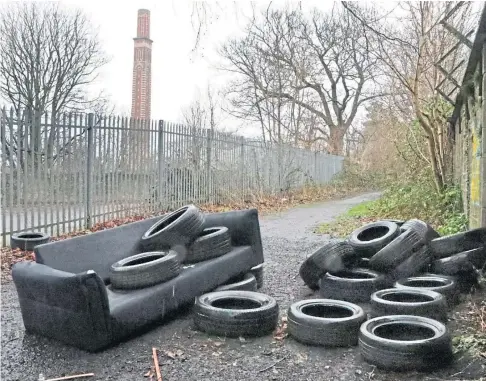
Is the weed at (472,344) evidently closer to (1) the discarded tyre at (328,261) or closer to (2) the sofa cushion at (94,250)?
(1) the discarded tyre at (328,261)

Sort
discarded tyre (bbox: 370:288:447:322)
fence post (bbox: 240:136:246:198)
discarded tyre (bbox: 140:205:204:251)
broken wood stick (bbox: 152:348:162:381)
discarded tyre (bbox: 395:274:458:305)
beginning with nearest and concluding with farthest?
broken wood stick (bbox: 152:348:162:381) < discarded tyre (bbox: 370:288:447:322) < discarded tyre (bbox: 395:274:458:305) < discarded tyre (bbox: 140:205:204:251) < fence post (bbox: 240:136:246:198)

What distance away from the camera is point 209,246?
4.88 meters

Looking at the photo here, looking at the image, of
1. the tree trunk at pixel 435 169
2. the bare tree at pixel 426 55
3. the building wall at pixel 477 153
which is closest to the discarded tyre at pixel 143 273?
the building wall at pixel 477 153

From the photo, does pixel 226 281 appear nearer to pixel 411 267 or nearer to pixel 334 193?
pixel 411 267

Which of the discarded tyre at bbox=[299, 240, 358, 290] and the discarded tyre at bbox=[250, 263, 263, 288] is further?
the discarded tyre at bbox=[250, 263, 263, 288]

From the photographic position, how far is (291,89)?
22578mm

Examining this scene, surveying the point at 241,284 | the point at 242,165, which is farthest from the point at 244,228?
the point at 242,165

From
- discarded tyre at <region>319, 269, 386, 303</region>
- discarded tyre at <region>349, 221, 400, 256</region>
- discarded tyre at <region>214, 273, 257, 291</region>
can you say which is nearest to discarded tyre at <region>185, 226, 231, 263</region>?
discarded tyre at <region>214, 273, 257, 291</region>

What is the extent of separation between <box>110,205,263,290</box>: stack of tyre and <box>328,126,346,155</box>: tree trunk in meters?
25.5

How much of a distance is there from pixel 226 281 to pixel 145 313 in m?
1.27

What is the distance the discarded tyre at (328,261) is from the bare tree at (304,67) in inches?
528

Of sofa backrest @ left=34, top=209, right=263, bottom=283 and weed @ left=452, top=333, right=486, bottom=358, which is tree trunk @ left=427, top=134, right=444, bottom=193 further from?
weed @ left=452, top=333, right=486, bottom=358

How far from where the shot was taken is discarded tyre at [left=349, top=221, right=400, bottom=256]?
5.17 m

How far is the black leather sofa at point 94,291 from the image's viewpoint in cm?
339
